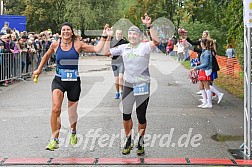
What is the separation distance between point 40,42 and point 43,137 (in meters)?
14.6

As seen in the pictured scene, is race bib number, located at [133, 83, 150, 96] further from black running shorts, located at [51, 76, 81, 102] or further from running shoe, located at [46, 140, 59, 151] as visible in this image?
running shoe, located at [46, 140, 59, 151]

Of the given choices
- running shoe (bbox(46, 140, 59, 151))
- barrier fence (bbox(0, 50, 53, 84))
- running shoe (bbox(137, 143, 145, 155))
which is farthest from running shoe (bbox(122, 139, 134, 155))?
barrier fence (bbox(0, 50, 53, 84))

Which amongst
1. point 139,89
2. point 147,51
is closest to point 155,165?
point 139,89

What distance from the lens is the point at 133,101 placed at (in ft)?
24.5

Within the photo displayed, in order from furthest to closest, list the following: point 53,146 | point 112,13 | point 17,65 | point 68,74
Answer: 1. point 112,13
2. point 17,65
3. point 68,74
4. point 53,146

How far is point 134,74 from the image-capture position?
7.34 m

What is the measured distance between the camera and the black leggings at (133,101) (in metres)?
7.36

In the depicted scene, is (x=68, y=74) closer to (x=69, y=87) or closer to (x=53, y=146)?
(x=69, y=87)

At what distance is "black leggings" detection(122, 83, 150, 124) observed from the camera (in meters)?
7.36

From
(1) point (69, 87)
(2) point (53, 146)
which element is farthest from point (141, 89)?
(2) point (53, 146)

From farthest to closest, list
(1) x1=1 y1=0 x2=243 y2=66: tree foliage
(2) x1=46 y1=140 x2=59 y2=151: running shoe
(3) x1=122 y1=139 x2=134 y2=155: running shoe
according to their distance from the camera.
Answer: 1. (1) x1=1 y1=0 x2=243 y2=66: tree foliage
2. (3) x1=122 y1=139 x2=134 y2=155: running shoe
3. (2) x1=46 y1=140 x2=59 y2=151: running shoe

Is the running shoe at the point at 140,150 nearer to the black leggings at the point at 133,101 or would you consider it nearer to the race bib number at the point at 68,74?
the black leggings at the point at 133,101

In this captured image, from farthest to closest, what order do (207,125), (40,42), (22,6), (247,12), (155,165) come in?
1. (22,6)
2. (40,42)
3. (207,125)
4. (247,12)
5. (155,165)

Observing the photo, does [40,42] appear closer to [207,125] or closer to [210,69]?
[210,69]
